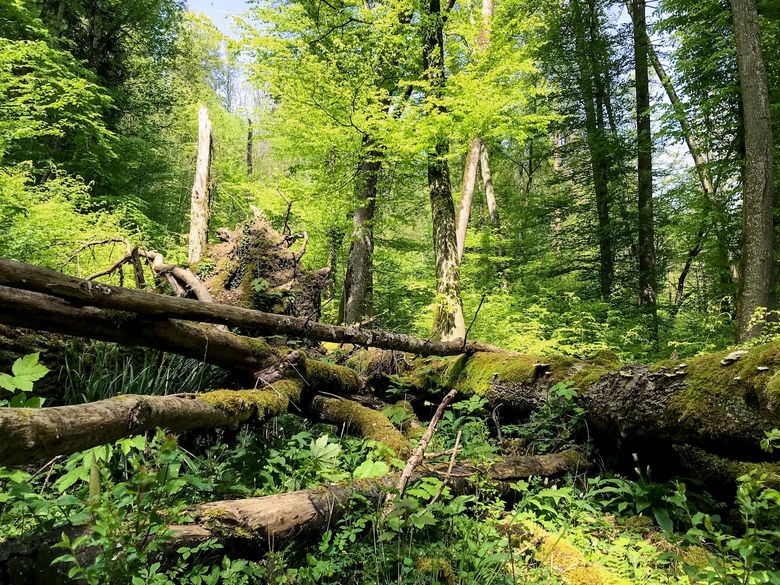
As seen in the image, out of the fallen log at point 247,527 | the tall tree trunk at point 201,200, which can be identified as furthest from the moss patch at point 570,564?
the tall tree trunk at point 201,200

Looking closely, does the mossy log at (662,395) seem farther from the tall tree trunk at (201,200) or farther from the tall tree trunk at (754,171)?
the tall tree trunk at (201,200)

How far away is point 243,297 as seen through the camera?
5633mm

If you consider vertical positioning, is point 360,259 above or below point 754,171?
below

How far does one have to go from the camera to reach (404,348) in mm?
4797

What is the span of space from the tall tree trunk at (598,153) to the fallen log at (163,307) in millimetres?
10696

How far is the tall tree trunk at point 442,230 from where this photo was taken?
25.4 ft

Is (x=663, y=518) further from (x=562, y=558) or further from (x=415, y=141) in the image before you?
(x=415, y=141)

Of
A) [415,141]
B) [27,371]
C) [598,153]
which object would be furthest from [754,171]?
[27,371]

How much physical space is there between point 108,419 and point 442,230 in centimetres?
684

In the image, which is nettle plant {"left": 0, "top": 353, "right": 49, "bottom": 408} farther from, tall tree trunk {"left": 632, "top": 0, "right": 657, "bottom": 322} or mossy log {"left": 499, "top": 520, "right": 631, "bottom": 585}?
tall tree trunk {"left": 632, "top": 0, "right": 657, "bottom": 322}

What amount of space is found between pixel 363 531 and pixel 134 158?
20.1 meters

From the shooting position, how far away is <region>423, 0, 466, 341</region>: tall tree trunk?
774 cm

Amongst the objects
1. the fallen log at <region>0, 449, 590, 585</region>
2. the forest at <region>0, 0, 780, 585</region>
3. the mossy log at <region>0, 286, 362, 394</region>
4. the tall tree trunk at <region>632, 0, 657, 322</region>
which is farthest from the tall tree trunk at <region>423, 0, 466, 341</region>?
the tall tree trunk at <region>632, 0, 657, 322</region>

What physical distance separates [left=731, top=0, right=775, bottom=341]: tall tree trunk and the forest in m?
0.04
